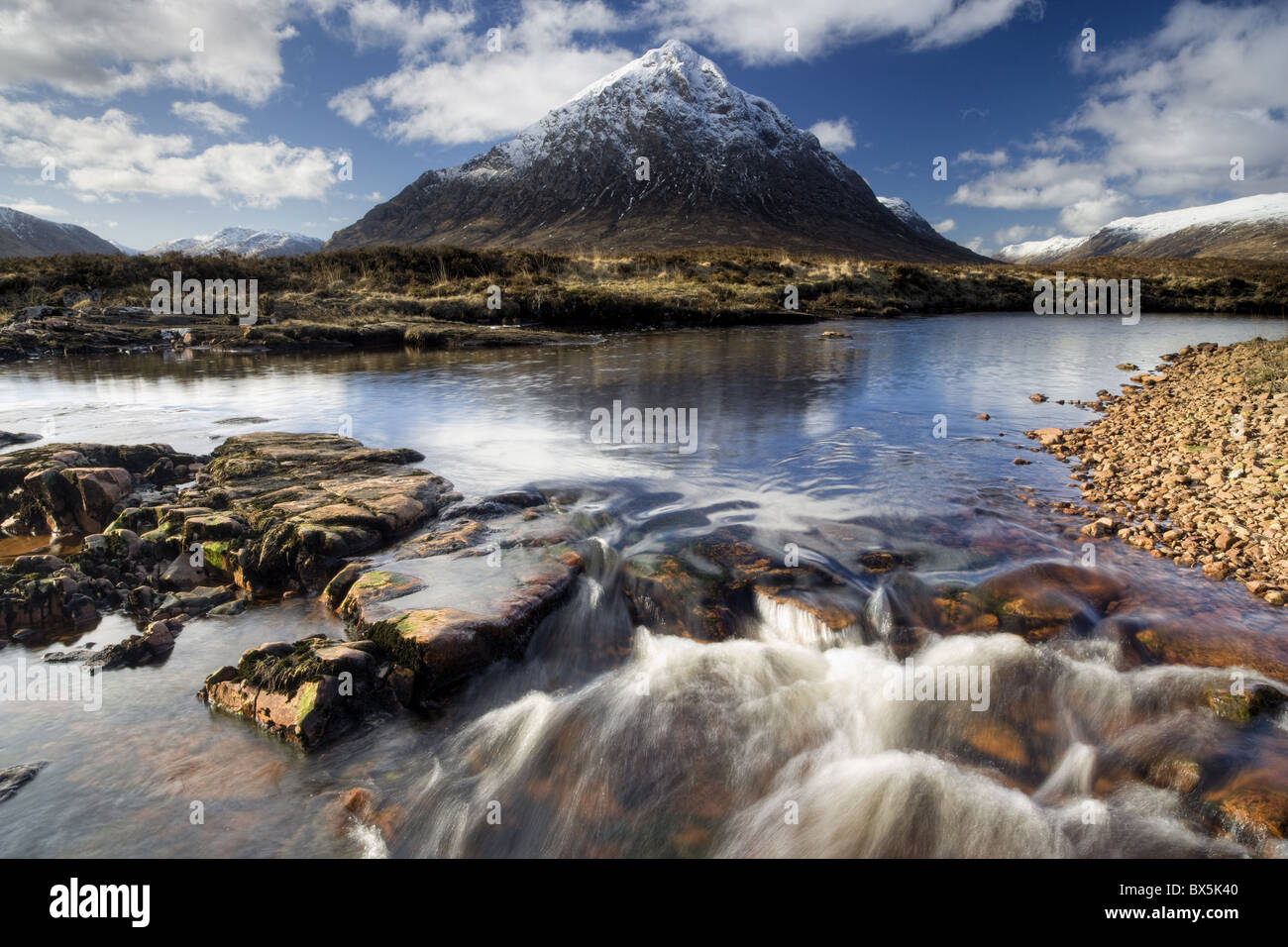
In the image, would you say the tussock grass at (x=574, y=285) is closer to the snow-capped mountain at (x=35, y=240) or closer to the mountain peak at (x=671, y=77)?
the mountain peak at (x=671, y=77)

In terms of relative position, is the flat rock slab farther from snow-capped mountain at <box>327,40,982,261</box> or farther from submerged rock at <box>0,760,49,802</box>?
snow-capped mountain at <box>327,40,982,261</box>

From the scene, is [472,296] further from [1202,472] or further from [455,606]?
[1202,472]

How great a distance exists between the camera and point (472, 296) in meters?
33.5

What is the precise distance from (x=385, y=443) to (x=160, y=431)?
5253mm

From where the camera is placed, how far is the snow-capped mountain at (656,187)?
128500mm

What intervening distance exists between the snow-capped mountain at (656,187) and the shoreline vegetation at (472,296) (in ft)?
212

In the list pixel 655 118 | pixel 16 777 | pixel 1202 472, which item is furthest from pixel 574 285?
pixel 655 118

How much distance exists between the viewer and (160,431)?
1355cm

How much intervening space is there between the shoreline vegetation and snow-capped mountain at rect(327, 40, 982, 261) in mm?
64585

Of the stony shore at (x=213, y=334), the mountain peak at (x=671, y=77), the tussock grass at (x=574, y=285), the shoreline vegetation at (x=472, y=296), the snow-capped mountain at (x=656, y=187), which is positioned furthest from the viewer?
the mountain peak at (x=671, y=77)

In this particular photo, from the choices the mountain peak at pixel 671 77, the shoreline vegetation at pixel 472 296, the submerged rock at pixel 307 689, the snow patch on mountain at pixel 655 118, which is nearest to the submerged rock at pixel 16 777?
the submerged rock at pixel 307 689

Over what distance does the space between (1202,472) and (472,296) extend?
103ft

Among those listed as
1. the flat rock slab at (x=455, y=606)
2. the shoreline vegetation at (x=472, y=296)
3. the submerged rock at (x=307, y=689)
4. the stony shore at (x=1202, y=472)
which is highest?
the shoreline vegetation at (x=472, y=296)

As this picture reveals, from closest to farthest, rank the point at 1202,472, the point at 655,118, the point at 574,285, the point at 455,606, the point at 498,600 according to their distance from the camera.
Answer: the point at 455,606
the point at 498,600
the point at 1202,472
the point at 574,285
the point at 655,118
